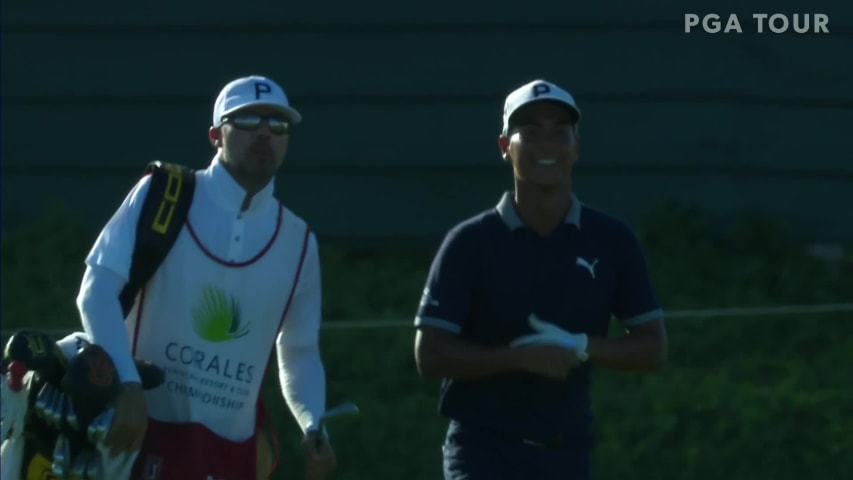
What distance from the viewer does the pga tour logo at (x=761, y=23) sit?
9.28 meters

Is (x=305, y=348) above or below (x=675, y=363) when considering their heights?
above

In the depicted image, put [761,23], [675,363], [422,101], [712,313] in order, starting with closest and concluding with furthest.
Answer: [675,363] < [712,313] < [761,23] < [422,101]

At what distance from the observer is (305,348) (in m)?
5.45

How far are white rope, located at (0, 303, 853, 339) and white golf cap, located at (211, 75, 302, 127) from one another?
3.48 metres

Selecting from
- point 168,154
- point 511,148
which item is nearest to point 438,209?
point 168,154

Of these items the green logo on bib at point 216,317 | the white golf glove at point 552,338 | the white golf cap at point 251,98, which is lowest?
the white golf glove at point 552,338

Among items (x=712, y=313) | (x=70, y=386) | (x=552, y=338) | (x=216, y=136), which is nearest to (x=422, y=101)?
(x=712, y=313)

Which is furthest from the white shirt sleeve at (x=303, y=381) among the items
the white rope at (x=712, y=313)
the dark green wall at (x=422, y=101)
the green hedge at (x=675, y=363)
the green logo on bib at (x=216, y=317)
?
the dark green wall at (x=422, y=101)

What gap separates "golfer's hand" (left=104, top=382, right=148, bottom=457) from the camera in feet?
16.0

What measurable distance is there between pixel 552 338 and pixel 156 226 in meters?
1.10

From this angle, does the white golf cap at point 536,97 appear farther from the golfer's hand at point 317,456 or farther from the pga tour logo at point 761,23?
the pga tour logo at point 761,23

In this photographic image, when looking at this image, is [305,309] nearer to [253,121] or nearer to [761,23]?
[253,121]

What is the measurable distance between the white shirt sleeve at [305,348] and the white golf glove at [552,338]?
63 cm

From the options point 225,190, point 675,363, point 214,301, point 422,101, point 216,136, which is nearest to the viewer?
point 214,301
